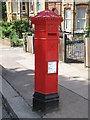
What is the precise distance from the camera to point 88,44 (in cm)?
788

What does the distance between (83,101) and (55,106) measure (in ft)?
2.65

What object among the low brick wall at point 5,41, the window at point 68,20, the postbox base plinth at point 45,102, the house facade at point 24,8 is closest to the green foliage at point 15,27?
the low brick wall at point 5,41

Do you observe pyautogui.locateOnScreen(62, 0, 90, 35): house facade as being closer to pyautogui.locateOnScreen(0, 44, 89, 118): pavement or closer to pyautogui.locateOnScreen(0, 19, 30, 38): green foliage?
pyautogui.locateOnScreen(0, 19, 30, 38): green foliage

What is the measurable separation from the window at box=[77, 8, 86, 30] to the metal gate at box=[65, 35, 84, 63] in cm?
995

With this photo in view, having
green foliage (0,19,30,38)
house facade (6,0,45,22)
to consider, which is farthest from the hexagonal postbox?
house facade (6,0,45,22)

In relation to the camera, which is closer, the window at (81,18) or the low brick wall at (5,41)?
the low brick wall at (5,41)

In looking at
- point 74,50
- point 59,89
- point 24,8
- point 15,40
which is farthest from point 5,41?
point 59,89

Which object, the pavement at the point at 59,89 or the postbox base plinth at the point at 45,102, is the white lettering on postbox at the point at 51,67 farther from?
the pavement at the point at 59,89

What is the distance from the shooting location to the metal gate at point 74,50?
9.64m

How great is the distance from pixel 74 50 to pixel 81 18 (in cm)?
1033

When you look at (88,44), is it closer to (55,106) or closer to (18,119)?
(55,106)

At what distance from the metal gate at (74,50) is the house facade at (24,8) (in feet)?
44.2

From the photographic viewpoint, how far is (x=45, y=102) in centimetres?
410

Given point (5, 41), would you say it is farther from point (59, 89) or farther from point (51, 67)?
point (51, 67)
